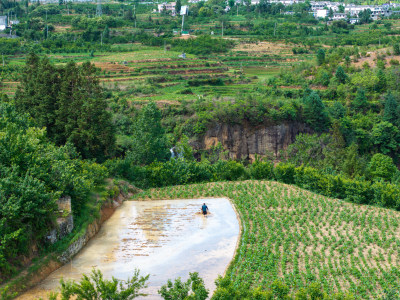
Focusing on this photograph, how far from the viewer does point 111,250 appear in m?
19.9

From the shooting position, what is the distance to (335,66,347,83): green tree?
172ft

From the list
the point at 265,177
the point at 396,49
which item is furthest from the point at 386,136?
the point at 265,177

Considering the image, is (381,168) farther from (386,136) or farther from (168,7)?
→ (168,7)

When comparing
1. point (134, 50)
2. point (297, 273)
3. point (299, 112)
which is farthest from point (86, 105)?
point (134, 50)

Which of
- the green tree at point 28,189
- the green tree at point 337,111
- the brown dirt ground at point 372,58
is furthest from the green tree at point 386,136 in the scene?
the green tree at point 28,189

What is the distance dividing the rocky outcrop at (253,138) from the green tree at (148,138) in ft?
41.7

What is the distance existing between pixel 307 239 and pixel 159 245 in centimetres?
585

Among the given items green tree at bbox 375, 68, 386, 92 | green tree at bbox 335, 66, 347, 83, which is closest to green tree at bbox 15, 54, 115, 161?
green tree at bbox 335, 66, 347, 83

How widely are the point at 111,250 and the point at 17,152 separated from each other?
5.18 meters

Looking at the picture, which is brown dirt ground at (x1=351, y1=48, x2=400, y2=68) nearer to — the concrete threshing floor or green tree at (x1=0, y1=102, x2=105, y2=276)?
the concrete threshing floor

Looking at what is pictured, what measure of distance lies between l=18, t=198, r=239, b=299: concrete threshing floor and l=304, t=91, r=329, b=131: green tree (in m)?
22.0

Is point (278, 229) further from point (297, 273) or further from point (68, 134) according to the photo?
point (68, 134)

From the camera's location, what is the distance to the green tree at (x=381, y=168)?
37625 millimetres

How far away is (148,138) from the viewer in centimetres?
3111
